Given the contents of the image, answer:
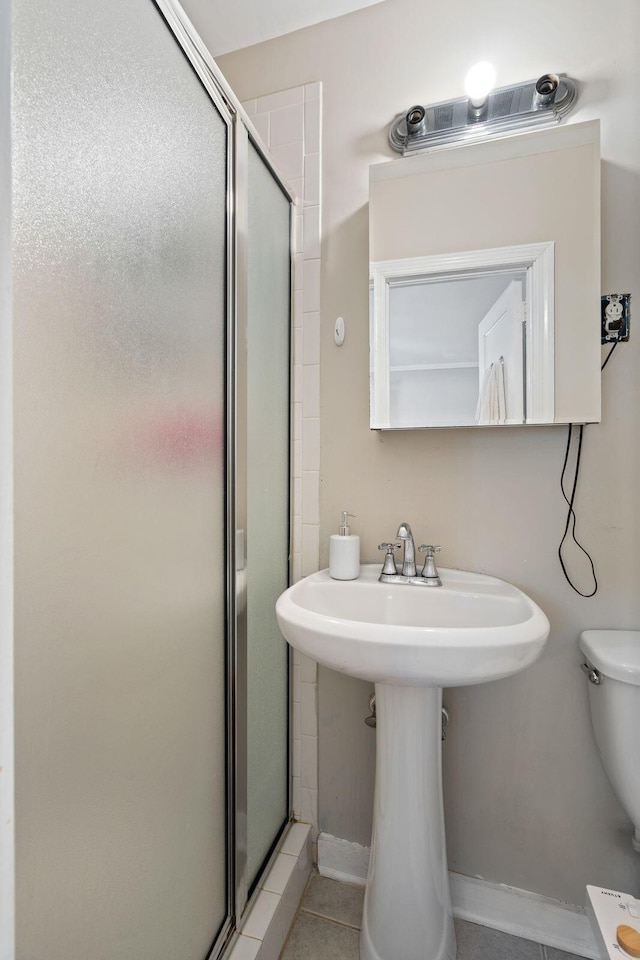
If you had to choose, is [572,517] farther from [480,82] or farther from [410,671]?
[480,82]

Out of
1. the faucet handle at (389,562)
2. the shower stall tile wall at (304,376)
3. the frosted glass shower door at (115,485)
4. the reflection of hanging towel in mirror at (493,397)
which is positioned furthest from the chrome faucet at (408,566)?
the frosted glass shower door at (115,485)

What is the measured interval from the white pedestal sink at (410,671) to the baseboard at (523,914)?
0.55ft

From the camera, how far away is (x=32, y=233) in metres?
0.55

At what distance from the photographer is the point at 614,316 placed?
3.83 feet

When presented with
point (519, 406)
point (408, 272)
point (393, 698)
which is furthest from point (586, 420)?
point (393, 698)

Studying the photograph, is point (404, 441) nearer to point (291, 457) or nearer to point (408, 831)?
point (291, 457)

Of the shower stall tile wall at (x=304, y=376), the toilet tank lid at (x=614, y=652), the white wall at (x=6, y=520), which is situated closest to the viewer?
the white wall at (x=6, y=520)

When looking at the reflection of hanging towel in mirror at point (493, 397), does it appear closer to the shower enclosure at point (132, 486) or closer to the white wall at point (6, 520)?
the shower enclosure at point (132, 486)

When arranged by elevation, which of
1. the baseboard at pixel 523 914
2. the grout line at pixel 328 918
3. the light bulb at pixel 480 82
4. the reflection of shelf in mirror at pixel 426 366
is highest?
the light bulb at pixel 480 82

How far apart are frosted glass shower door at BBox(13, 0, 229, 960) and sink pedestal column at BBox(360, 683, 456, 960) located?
374 mm

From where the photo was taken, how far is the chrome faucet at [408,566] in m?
1.26

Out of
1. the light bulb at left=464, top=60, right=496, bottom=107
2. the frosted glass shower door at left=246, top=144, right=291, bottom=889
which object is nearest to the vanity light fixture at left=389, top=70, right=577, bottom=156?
the light bulb at left=464, top=60, right=496, bottom=107

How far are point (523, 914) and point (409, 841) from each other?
460mm

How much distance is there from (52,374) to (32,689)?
14.3 inches
